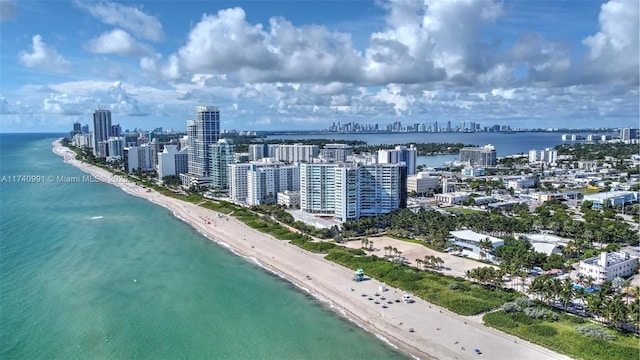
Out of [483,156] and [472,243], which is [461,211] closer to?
[472,243]

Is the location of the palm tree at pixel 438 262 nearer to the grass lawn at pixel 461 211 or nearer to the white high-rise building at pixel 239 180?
the grass lawn at pixel 461 211

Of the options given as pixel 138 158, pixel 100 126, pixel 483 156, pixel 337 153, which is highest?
pixel 100 126

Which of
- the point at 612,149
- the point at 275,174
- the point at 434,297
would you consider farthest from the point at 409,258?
the point at 612,149

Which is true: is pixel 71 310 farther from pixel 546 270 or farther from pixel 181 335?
pixel 546 270

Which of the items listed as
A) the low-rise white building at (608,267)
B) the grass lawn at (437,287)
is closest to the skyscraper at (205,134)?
the grass lawn at (437,287)

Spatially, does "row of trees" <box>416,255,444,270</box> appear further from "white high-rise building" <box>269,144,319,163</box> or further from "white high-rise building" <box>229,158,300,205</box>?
"white high-rise building" <box>269,144,319,163</box>

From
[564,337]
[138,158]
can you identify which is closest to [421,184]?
[564,337]
